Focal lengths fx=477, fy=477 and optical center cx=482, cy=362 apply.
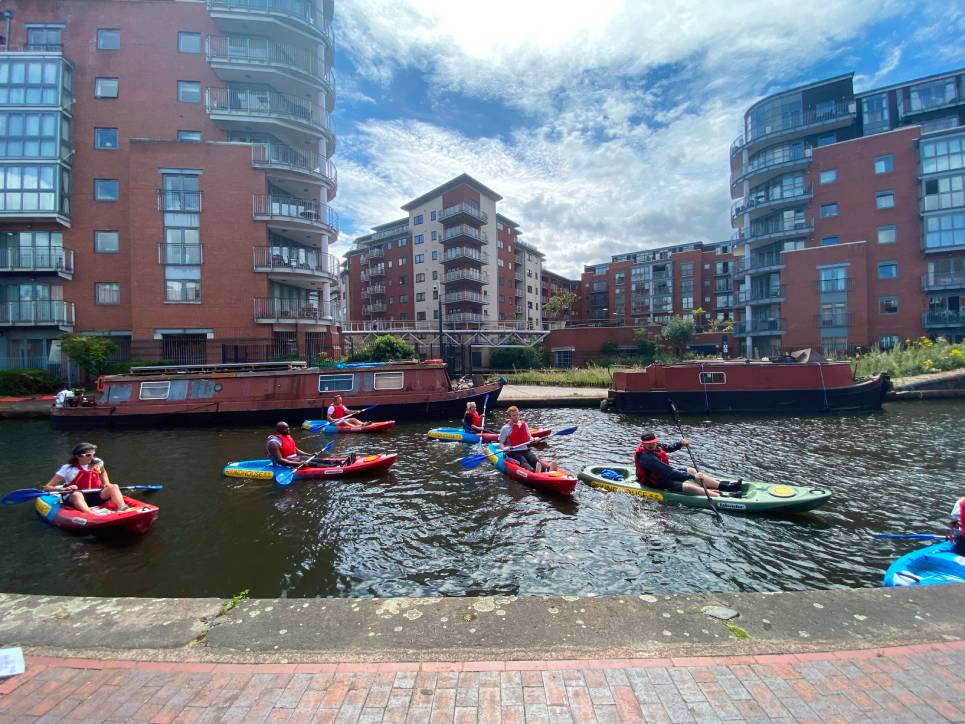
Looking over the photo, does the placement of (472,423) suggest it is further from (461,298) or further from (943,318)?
(461,298)

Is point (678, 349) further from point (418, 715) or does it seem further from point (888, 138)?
point (418, 715)

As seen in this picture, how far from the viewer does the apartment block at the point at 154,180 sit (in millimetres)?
32844

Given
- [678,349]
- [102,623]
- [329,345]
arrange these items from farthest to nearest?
[678,349], [329,345], [102,623]

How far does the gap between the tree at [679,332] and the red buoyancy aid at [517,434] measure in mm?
40449

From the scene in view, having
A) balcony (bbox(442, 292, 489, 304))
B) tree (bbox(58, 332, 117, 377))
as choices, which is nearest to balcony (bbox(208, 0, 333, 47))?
tree (bbox(58, 332, 117, 377))

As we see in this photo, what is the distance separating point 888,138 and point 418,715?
194 ft

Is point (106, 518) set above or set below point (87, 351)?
below

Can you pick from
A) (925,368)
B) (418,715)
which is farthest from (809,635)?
(925,368)

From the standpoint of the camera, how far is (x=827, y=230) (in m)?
46.0

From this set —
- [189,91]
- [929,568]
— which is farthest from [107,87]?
[929,568]

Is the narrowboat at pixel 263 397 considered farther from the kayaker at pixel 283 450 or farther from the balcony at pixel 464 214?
the balcony at pixel 464 214

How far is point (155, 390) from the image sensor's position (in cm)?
2253

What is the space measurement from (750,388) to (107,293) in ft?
137

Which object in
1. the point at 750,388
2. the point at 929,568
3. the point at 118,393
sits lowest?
the point at 929,568
